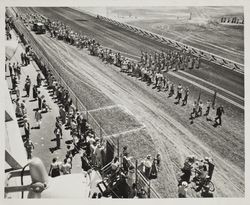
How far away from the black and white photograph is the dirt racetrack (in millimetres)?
46

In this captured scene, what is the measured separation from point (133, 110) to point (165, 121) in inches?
54.0

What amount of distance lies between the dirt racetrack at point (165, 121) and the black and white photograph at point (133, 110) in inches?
1.8

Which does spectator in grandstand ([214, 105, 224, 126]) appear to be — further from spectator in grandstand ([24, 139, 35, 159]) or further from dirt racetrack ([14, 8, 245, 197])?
spectator in grandstand ([24, 139, 35, 159])

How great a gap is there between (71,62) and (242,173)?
37.7 feet

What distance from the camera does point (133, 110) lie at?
14.3 m

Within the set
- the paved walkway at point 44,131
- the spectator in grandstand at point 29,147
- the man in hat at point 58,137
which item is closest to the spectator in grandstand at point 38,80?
the paved walkway at point 44,131

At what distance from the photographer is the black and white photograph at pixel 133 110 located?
34.1ft

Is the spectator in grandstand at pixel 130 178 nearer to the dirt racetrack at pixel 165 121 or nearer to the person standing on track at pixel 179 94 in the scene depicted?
the dirt racetrack at pixel 165 121

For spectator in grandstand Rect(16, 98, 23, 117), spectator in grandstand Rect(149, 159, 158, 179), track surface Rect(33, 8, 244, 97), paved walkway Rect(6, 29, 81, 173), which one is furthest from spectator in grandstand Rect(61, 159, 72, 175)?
track surface Rect(33, 8, 244, 97)

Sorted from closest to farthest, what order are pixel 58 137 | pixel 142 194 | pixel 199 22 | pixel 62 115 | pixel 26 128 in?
pixel 142 194 → pixel 26 128 → pixel 58 137 → pixel 62 115 → pixel 199 22

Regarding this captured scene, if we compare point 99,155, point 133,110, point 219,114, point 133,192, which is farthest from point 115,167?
point 219,114

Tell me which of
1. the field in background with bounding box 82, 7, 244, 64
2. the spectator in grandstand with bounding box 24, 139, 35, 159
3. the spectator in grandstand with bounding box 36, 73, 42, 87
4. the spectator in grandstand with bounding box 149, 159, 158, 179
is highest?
the field in background with bounding box 82, 7, 244, 64

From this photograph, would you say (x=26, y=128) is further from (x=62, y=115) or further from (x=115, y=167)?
(x=115, y=167)

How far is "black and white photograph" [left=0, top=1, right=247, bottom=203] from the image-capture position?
1039 centimetres
